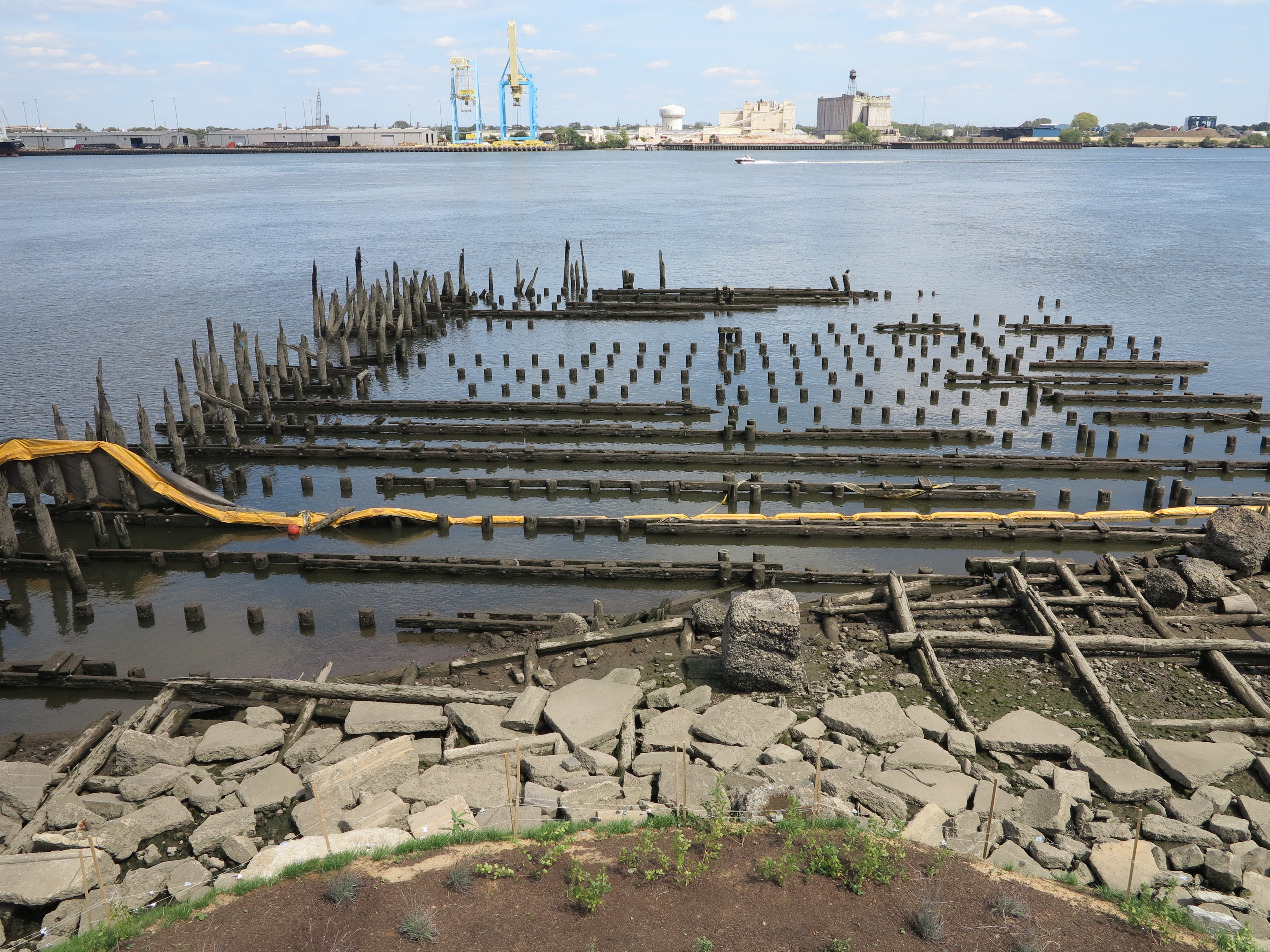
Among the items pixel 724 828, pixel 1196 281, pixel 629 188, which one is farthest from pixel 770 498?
pixel 629 188

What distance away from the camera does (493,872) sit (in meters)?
8.95

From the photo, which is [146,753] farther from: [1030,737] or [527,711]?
[1030,737]

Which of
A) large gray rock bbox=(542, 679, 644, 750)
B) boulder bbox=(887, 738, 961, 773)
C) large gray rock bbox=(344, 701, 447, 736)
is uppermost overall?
boulder bbox=(887, 738, 961, 773)

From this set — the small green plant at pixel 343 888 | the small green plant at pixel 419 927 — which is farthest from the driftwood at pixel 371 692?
the small green plant at pixel 419 927

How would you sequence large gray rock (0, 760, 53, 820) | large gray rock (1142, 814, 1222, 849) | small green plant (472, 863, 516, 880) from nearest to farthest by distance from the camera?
small green plant (472, 863, 516, 880) < large gray rock (1142, 814, 1222, 849) < large gray rock (0, 760, 53, 820)

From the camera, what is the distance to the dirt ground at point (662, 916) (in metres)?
8.06

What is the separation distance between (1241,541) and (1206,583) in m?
1.66

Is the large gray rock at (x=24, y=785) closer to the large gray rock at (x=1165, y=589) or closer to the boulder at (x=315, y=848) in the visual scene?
the boulder at (x=315, y=848)

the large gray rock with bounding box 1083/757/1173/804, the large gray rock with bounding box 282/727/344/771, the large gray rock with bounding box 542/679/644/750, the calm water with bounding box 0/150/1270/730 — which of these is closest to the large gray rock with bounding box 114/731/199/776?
the large gray rock with bounding box 282/727/344/771

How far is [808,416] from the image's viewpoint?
30.6m

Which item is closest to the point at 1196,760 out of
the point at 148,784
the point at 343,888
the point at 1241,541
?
the point at 1241,541

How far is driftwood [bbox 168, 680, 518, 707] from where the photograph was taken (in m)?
13.4

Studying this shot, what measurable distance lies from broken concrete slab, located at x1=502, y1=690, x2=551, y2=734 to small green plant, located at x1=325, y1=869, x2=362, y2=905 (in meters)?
3.91

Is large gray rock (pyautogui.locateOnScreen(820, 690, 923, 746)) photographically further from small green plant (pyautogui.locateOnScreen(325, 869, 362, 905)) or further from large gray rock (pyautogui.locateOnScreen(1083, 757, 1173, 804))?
small green plant (pyautogui.locateOnScreen(325, 869, 362, 905))
